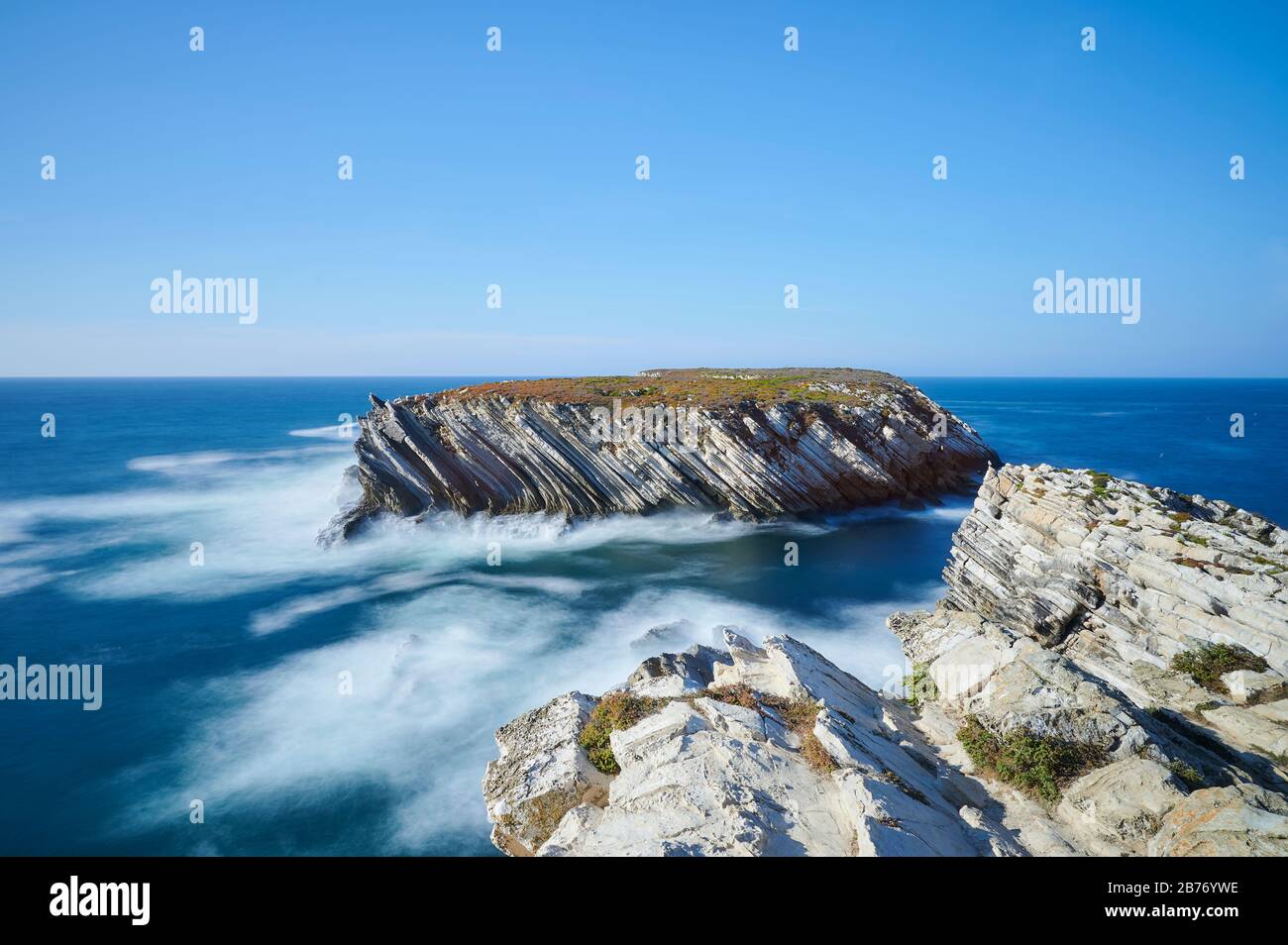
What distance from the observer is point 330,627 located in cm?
2819

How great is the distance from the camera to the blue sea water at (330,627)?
16969 mm

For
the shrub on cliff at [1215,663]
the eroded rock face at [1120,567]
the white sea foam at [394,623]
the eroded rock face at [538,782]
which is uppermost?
the eroded rock face at [1120,567]

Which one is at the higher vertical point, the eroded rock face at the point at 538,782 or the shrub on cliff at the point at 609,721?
the shrub on cliff at the point at 609,721

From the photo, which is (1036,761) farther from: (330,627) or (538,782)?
(330,627)

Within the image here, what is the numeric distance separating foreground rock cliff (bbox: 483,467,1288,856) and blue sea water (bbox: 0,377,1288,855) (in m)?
6.29

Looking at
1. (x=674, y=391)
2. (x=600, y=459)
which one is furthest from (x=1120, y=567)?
(x=674, y=391)

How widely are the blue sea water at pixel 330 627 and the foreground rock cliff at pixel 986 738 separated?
6286mm

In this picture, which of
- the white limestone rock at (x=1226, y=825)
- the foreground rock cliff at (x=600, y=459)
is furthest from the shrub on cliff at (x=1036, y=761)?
the foreground rock cliff at (x=600, y=459)

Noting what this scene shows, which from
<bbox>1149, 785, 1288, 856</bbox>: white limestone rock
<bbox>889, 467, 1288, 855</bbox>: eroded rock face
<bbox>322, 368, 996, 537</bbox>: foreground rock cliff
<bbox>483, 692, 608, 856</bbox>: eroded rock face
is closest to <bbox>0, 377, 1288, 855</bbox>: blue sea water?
<bbox>322, 368, 996, 537</bbox>: foreground rock cliff

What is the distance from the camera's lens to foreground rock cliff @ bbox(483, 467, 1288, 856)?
369 inches

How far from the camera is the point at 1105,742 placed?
11.5 meters

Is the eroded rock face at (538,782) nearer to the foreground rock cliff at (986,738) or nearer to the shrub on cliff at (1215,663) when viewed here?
the foreground rock cliff at (986,738)

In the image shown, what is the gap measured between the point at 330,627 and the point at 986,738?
89.5ft

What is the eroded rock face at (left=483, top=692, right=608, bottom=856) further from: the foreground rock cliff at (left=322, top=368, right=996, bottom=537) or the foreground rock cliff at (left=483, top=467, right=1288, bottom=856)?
the foreground rock cliff at (left=322, top=368, right=996, bottom=537)
